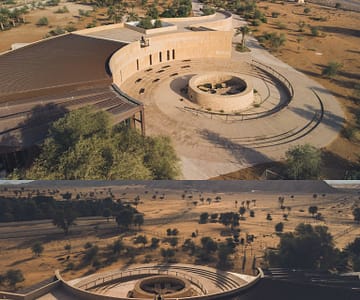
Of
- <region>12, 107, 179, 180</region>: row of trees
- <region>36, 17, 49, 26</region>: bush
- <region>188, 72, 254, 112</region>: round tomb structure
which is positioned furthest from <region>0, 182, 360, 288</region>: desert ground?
<region>36, 17, 49, 26</region>: bush

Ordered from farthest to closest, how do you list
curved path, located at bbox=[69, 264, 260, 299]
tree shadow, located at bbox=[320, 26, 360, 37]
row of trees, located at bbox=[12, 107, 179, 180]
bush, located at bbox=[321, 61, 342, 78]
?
tree shadow, located at bbox=[320, 26, 360, 37] < bush, located at bbox=[321, 61, 342, 78] < row of trees, located at bbox=[12, 107, 179, 180] < curved path, located at bbox=[69, 264, 260, 299]

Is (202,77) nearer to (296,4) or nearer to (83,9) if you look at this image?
(83,9)

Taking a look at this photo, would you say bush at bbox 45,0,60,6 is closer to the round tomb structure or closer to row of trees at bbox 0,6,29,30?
row of trees at bbox 0,6,29,30

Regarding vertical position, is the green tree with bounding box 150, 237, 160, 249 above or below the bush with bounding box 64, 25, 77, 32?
below

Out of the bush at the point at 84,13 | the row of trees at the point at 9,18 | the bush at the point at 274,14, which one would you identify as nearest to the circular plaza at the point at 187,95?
the row of trees at the point at 9,18

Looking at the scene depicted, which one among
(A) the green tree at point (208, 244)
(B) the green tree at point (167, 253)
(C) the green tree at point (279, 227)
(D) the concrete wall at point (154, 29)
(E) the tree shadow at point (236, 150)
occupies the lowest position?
(E) the tree shadow at point (236, 150)

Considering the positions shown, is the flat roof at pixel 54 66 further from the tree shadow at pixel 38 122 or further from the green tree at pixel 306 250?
the green tree at pixel 306 250
